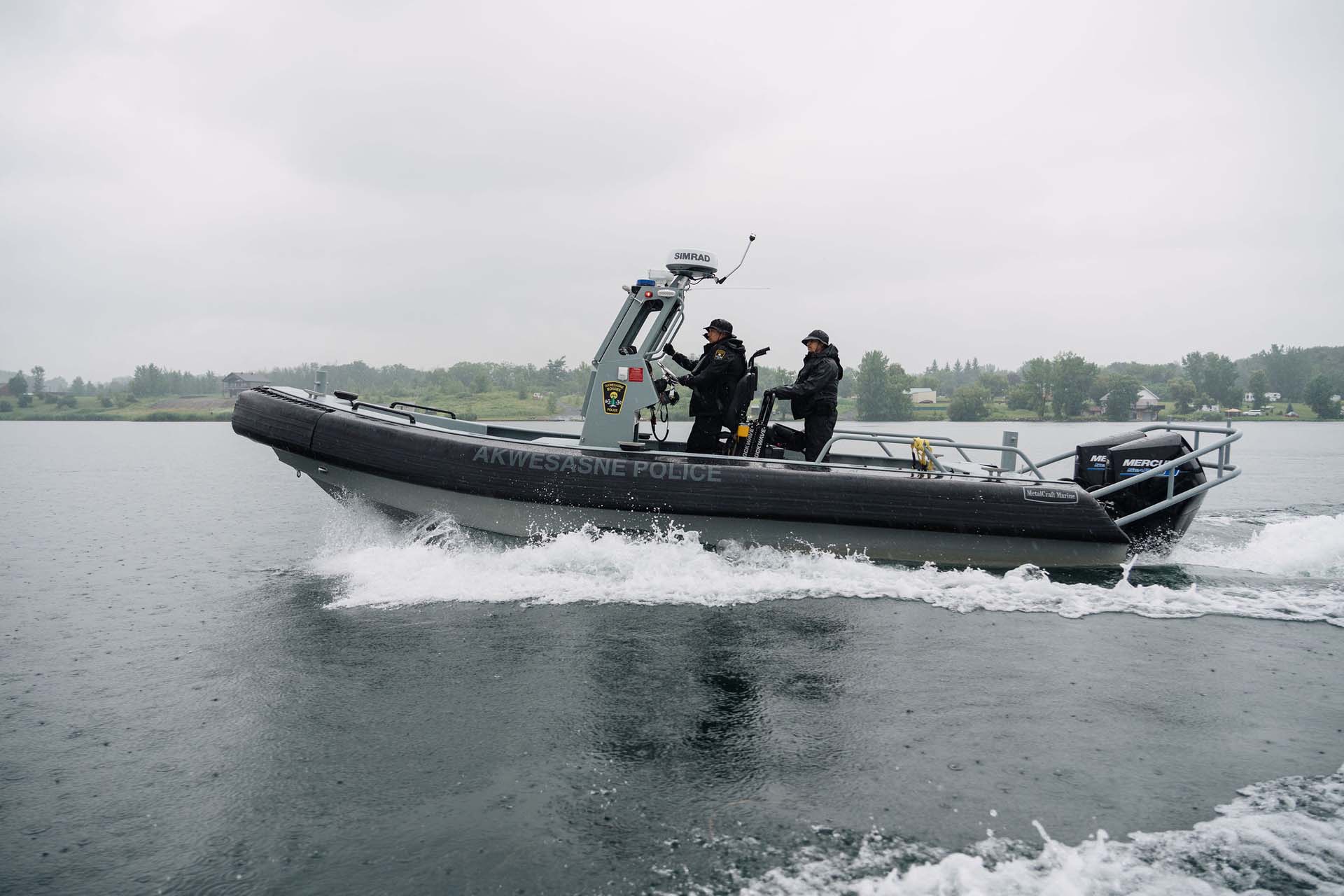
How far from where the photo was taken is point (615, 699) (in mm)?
4500

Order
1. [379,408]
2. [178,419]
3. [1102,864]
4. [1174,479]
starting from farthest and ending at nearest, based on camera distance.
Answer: [178,419] < [379,408] < [1174,479] < [1102,864]

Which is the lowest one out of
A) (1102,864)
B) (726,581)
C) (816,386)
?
(1102,864)

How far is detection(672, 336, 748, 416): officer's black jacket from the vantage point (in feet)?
26.4

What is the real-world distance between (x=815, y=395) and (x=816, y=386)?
91mm

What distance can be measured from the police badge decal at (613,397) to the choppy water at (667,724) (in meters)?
1.31

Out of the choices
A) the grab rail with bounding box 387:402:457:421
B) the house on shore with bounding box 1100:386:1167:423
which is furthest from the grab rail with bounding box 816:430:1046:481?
the house on shore with bounding box 1100:386:1167:423

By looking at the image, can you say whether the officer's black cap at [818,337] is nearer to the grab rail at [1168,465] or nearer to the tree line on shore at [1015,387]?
→ the grab rail at [1168,465]

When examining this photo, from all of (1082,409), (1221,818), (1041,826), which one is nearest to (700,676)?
(1041,826)

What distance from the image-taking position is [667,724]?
4.13 metres

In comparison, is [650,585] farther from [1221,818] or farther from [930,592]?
[1221,818]

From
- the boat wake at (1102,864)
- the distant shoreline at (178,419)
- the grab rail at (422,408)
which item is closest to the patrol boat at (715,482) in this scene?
the grab rail at (422,408)

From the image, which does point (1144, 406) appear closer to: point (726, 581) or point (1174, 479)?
point (1174, 479)

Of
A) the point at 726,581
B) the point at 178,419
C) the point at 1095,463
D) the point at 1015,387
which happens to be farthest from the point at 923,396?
the point at 726,581

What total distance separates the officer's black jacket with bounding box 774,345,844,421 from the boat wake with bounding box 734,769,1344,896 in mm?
5314
